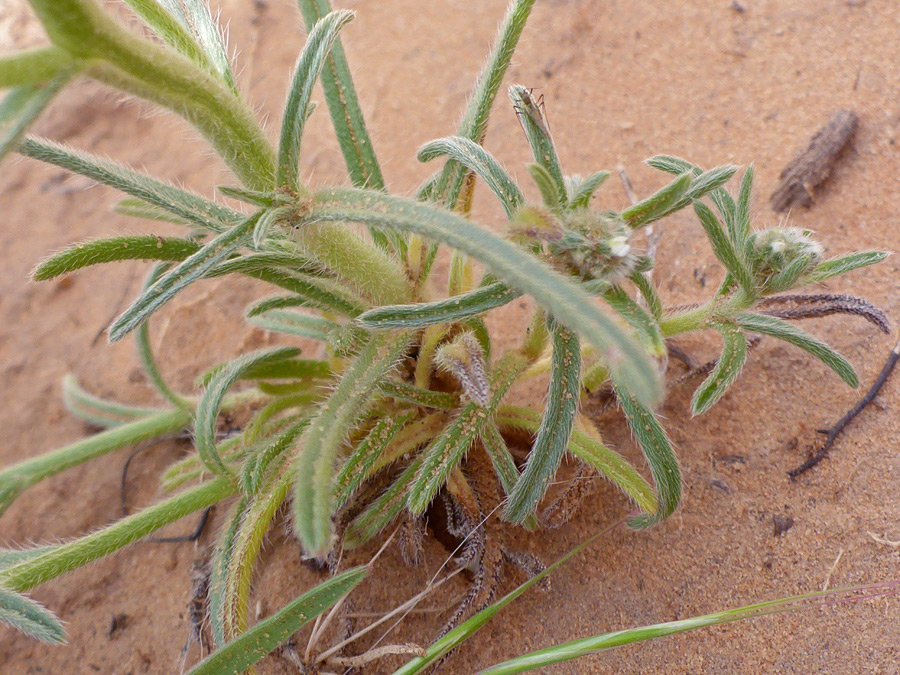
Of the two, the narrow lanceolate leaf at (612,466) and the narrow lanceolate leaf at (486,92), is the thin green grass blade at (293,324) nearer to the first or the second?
the narrow lanceolate leaf at (486,92)

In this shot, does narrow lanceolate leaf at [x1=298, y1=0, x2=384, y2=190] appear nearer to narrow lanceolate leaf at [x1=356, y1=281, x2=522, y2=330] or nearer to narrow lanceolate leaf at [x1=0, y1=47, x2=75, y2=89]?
narrow lanceolate leaf at [x1=356, y1=281, x2=522, y2=330]

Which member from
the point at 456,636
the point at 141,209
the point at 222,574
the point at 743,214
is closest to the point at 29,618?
the point at 222,574

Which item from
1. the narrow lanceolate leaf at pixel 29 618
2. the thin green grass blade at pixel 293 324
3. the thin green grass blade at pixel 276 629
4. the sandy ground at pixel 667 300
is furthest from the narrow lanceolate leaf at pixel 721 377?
the narrow lanceolate leaf at pixel 29 618

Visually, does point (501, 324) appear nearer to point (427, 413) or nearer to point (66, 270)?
point (427, 413)

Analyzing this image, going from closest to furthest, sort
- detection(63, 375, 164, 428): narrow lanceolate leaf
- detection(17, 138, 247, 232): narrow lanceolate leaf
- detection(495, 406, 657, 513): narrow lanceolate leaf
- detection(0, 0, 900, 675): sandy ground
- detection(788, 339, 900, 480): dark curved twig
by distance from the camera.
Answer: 1. detection(17, 138, 247, 232): narrow lanceolate leaf
2. detection(495, 406, 657, 513): narrow lanceolate leaf
3. detection(0, 0, 900, 675): sandy ground
4. detection(788, 339, 900, 480): dark curved twig
5. detection(63, 375, 164, 428): narrow lanceolate leaf

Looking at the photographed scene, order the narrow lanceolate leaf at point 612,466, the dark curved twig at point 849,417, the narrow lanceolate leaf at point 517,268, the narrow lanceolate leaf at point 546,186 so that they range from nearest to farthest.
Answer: the narrow lanceolate leaf at point 517,268, the narrow lanceolate leaf at point 546,186, the narrow lanceolate leaf at point 612,466, the dark curved twig at point 849,417

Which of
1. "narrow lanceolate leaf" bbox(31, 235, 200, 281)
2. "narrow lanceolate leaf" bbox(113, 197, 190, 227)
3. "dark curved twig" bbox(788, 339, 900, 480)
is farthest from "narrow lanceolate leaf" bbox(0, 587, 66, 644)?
"dark curved twig" bbox(788, 339, 900, 480)
